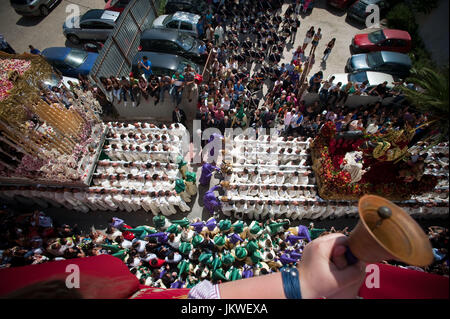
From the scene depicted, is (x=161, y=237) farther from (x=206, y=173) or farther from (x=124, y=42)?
(x=124, y=42)

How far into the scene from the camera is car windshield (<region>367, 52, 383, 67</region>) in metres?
11.9

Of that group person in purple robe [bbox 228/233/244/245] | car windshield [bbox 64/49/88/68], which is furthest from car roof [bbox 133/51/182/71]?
person in purple robe [bbox 228/233/244/245]

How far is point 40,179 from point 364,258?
29.6ft

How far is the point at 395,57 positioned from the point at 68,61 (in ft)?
52.7

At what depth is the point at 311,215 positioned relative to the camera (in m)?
8.10

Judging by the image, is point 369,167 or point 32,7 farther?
point 32,7

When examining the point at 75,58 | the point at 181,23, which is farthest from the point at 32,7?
the point at 181,23

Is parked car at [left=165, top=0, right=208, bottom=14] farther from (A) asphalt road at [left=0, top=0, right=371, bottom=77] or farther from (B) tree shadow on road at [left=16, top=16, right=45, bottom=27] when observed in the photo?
(B) tree shadow on road at [left=16, top=16, right=45, bottom=27]

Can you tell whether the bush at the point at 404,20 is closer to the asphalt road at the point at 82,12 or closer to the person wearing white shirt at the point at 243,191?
the asphalt road at the point at 82,12

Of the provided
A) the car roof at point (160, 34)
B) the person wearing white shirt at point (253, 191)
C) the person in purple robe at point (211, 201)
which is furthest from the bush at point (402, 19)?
the person in purple robe at point (211, 201)

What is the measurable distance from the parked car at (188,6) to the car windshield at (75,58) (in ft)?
20.4

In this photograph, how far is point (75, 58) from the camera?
37.7ft

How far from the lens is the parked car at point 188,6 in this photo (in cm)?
1432

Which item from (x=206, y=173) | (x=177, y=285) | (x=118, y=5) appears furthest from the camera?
(x=118, y=5)
